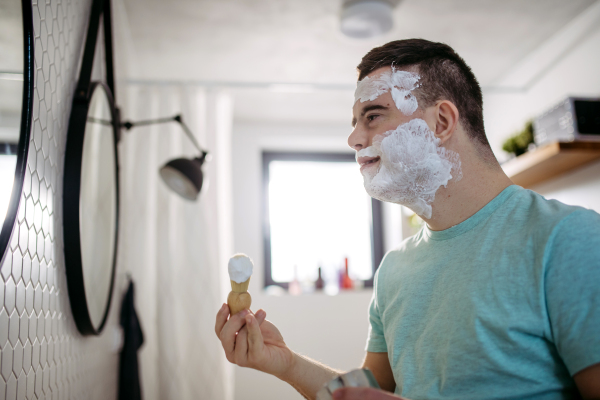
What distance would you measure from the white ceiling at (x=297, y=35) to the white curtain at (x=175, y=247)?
22 cm

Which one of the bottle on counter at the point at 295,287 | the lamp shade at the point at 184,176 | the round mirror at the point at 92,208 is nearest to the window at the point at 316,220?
the bottle on counter at the point at 295,287

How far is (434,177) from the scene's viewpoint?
0.89m

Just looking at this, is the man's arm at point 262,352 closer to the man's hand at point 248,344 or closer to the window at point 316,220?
the man's hand at point 248,344

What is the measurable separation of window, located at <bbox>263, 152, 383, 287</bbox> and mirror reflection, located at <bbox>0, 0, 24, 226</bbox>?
2.40 m

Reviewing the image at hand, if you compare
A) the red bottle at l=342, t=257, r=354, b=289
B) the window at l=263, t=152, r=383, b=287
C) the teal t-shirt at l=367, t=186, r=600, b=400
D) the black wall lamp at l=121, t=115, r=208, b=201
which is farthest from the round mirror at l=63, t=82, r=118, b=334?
the red bottle at l=342, t=257, r=354, b=289

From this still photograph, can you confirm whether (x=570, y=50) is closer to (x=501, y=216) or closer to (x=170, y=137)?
(x=501, y=216)

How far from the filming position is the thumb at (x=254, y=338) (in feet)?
2.68

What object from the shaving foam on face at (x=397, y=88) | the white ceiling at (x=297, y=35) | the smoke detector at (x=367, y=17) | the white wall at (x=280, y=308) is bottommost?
the white wall at (x=280, y=308)

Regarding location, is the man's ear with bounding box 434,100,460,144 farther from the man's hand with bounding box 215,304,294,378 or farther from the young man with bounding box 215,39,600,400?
the man's hand with bounding box 215,304,294,378

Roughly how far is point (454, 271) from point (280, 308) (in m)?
2.05

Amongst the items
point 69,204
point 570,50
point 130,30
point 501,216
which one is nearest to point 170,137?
point 130,30

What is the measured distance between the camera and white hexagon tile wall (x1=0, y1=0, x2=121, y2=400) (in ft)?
2.41

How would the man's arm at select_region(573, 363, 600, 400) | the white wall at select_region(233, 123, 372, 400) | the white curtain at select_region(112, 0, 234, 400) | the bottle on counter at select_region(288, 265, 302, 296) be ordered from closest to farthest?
the man's arm at select_region(573, 363, 600, 400)
the white curtain at select_region(112, 0, 234, 400)
the white wall at select_region(233, 123, 372, 400)
the bottle on counter at select_region(288, 265, 302, 296)

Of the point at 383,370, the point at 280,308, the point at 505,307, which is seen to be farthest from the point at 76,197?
the point at 280,308
